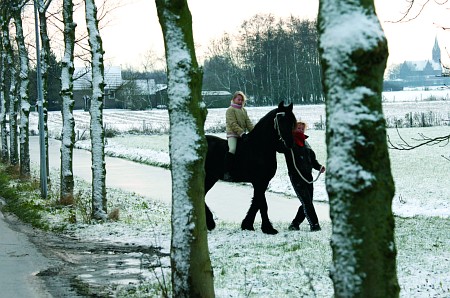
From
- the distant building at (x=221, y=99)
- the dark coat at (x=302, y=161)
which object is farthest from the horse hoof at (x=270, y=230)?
the distant building at (x=221, y=99)

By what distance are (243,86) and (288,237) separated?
3311 inches

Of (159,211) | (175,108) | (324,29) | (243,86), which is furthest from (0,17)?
(243,86)

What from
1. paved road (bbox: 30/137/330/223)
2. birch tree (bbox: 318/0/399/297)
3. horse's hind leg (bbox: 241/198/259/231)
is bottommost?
paved road (bbox: 30/137/330/223)

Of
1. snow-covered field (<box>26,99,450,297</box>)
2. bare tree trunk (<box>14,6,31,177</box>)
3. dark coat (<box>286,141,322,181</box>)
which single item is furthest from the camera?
bare tree trunk (<box>14,6,31,177</box>)

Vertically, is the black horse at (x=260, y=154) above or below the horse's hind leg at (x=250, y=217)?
above

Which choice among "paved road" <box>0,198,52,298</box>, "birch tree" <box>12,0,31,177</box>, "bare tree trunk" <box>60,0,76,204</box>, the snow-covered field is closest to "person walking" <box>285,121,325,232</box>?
the snow-covered field

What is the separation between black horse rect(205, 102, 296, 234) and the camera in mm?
12312

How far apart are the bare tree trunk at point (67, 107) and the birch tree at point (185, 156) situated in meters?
12.1

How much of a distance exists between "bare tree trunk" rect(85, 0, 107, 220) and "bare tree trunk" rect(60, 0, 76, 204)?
2.46 m

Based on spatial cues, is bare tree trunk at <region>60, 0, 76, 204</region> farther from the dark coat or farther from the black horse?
the dark coat

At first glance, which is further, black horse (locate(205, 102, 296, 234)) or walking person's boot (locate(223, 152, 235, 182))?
walking person's boot (locate(223, 152, 235, 182))

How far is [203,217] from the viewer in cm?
709

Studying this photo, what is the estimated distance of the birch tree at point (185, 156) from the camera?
22.7 ft

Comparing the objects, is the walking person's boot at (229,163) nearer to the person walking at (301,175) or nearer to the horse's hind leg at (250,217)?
the horse's hind leg at (250,217)
